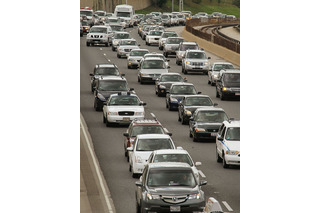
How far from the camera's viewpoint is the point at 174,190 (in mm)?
22422

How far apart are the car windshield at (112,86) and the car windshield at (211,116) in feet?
34.3

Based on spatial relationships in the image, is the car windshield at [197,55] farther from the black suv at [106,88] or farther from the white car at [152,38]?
the white car at [152,38]

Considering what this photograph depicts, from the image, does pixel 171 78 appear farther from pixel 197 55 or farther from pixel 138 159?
pixel 138 159

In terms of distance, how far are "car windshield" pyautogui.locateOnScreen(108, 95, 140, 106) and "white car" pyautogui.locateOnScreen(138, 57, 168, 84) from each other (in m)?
16.1

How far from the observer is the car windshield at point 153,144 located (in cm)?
2903

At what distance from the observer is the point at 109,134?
128 ft

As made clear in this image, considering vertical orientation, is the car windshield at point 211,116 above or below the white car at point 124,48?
below

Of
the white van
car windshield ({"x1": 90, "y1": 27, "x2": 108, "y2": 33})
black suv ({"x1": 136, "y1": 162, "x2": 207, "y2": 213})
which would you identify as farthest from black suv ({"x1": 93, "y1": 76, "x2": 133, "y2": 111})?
the white van

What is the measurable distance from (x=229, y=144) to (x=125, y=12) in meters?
86.4

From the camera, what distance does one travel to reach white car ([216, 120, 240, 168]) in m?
29.7

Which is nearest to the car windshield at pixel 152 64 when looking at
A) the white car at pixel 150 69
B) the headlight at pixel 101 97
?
the white car at pixel 150 69
